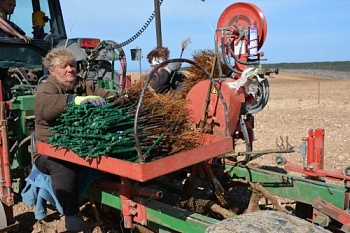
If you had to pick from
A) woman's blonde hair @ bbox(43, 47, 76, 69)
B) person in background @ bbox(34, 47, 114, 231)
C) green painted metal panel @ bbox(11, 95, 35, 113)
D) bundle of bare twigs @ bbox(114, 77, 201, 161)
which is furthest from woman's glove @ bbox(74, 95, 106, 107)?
green painted metal panel @ bbox(11, 95, 35, 113)

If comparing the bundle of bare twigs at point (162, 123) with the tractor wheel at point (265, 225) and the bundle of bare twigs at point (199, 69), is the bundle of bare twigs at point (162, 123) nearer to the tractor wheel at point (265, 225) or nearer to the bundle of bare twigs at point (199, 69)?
the tractor wheel at point (265, 225)

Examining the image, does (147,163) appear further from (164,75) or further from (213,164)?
(164,75)

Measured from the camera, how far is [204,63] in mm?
4625

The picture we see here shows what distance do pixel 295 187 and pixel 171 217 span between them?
109 centimetres

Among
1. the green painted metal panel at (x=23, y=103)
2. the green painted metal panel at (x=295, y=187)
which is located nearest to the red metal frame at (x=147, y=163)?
the green painted metal panel at (x=295, y=187)

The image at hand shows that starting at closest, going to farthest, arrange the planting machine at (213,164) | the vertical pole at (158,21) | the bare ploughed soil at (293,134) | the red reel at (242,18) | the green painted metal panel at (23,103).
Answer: the planting machine at (213,164) < the green painted metal panel at (23,103) < the red reel at (242,18) < the bare ploughed soil at (293,134) < the vertical pole at (158,21)

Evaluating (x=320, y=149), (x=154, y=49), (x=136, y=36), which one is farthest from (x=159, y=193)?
(x=136, y=36)

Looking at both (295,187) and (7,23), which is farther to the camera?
(7,23)

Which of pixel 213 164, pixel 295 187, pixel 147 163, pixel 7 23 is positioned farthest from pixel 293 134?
pixel 147 163

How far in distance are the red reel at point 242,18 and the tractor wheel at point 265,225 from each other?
2.05m

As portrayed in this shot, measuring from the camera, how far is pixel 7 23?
4.82 metres

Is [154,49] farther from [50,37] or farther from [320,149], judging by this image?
[320,149]

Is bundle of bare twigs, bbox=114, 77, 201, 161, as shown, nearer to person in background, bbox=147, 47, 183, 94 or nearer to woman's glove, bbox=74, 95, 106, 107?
woman's glove, bbox=74, 95, 106, 107

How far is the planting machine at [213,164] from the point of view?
2908 millimetres
